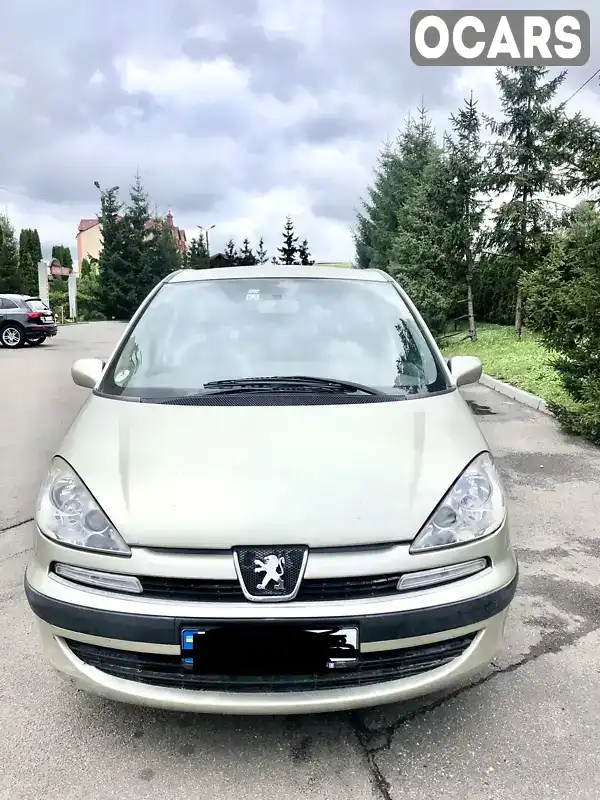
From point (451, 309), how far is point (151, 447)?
59.8 ft

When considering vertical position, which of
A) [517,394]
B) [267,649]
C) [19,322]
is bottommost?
[517,394]

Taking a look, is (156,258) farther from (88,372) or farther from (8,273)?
(88,372)

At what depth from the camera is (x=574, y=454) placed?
614 cm

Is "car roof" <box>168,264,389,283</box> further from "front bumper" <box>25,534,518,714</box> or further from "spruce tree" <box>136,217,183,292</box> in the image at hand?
"spruce tree" <box>136,217,183,292</box>

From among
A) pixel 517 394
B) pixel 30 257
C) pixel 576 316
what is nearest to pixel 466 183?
pixel 517 394

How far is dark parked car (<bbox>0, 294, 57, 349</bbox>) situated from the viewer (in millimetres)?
19359

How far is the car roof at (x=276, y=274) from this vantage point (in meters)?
3.45

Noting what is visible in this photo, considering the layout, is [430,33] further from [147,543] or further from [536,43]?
[147,543]

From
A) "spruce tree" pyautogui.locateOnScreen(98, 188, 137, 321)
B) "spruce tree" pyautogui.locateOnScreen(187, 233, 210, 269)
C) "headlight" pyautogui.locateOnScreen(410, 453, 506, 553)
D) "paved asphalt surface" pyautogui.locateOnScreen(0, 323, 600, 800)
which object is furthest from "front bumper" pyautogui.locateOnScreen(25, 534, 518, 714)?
"spruce tree" pyautogui.locateOnScreen(187, 233, 210, 269)

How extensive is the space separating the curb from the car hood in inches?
226

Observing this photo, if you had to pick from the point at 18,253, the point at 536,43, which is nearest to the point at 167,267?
the point at 18,253

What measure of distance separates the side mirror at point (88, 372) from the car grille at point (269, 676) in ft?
4.82

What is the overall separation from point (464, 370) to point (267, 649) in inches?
74.5

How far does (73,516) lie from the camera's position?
2.04 meters
